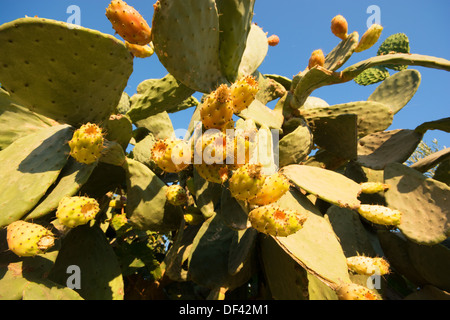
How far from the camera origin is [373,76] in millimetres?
2920

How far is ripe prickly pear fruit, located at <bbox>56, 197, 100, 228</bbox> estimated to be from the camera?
1048 mm

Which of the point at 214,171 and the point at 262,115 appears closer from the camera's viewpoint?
the point at 214,171

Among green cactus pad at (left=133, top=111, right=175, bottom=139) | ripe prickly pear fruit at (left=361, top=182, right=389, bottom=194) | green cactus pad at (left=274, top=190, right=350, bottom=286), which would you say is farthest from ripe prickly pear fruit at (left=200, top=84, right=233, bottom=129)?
green cactus pad at (left=133, top=111, right=175, bottom=139)

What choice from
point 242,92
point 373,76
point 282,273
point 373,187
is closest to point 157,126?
point 242,92

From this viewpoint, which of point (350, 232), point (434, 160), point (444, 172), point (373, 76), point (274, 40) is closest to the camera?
point (350, 232)

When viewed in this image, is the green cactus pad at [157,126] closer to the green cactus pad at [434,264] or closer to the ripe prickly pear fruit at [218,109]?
the ripe prickly pear fruit at [218,109]

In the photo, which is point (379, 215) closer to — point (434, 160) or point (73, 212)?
point (434, 160)

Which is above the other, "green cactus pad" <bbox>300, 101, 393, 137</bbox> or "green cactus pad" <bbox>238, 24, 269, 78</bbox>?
"green cactus pad" <bbox>238, 24, 269, 78</bbox>

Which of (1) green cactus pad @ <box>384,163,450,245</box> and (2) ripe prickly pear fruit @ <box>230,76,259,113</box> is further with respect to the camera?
(1) green cactus pad @ <box>384,163,450,245</box>

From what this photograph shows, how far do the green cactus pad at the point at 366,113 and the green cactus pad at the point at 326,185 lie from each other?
51 cm

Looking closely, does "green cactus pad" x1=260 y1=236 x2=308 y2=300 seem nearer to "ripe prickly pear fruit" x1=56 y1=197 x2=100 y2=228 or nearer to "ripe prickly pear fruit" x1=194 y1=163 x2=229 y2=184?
"ripe prickly pear fruit" x1=194 y1=163 x2=229 y2=184

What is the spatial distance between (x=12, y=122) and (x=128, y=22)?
88 centimetres

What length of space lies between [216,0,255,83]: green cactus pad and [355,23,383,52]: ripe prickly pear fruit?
80 cm

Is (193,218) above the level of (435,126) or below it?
below
